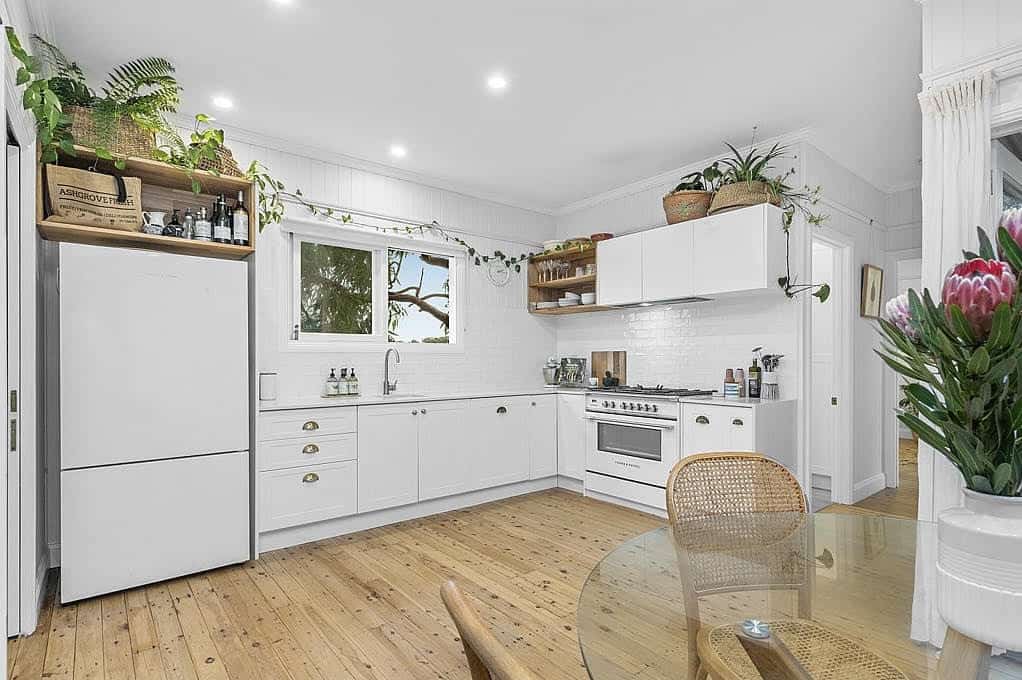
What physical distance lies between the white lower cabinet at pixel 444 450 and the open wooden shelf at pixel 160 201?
172cm

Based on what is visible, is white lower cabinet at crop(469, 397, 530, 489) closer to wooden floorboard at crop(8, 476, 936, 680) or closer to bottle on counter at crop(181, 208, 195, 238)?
wooden floorboard at crop(8, 476, 936, 680)

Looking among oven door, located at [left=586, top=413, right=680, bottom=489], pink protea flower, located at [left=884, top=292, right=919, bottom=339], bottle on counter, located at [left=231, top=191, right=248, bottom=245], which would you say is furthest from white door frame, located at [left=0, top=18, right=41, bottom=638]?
oven door, located at [left=586, top=413, right=680, bottom=489]

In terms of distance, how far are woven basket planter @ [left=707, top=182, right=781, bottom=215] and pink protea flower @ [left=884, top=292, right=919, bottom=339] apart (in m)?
3.06

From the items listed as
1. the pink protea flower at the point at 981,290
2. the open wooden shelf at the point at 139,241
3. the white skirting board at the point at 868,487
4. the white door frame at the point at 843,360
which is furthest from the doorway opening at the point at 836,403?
the open wooden shelf at the point at 139,241

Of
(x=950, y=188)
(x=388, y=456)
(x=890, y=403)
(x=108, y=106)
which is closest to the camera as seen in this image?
(x=950, y=188)

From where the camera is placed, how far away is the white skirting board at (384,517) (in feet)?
11.9

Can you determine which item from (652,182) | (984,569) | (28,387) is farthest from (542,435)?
(984,569)

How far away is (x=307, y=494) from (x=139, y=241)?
1.81 m

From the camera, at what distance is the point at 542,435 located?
4996mm

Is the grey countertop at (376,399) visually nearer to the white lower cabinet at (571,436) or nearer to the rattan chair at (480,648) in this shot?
the white lower cabinet at (571,436)

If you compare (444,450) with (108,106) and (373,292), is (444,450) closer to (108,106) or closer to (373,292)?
(373,292)

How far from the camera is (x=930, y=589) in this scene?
4.54ft

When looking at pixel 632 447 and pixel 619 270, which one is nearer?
pixel 632 447

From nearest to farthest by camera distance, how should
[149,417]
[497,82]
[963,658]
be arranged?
[963,658], [149,417], [497,82]
